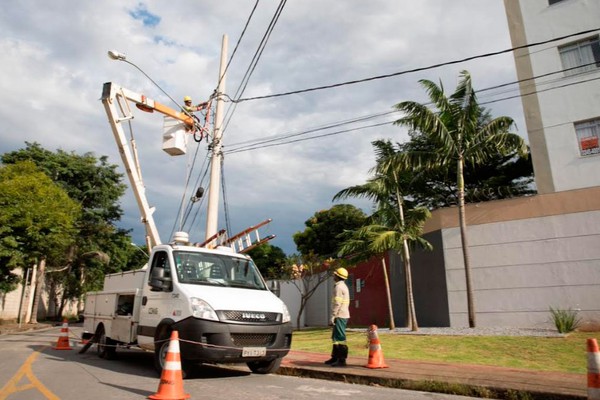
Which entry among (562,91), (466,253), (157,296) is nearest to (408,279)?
(466,253)

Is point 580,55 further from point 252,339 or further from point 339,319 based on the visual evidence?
point 252,339

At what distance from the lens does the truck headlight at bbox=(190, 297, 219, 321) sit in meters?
6.62

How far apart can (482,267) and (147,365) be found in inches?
439

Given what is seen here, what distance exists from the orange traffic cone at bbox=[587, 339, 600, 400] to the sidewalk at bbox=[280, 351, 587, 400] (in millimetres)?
896

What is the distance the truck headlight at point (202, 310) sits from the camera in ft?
21.7

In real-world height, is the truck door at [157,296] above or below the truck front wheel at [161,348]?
above

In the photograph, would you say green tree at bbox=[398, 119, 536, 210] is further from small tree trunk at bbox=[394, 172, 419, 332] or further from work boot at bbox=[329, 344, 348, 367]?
work boot at bbox=[329, 344, 348, 367]

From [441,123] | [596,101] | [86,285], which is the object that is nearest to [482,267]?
[441,123]

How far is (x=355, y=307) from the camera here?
23938mm

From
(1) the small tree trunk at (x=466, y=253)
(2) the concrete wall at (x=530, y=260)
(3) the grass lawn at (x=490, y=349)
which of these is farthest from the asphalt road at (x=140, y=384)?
(2) the concrete wall at (x=530, y=260)

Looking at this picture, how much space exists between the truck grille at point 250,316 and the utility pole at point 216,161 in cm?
641

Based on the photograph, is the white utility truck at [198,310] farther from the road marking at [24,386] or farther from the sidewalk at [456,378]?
the road marking at [24,386]

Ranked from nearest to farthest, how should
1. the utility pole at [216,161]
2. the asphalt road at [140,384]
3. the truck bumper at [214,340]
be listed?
1. the asphalt road at [140,384]
2. the truck bumper at [214,340]
3. the utility pole at [216,161]

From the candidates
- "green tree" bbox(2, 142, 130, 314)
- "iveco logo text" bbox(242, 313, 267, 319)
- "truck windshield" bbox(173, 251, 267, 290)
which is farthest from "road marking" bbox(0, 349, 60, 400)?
"green tree" bbox(2, 142, 130, 314)
